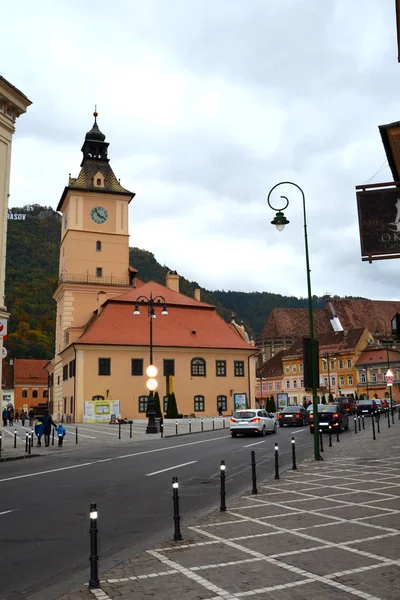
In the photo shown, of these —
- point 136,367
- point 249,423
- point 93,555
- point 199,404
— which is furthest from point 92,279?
point 93,555

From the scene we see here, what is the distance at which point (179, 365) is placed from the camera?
5744 cm

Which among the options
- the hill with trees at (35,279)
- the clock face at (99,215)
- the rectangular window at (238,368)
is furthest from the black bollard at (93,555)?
the hill with trees at (35,279)

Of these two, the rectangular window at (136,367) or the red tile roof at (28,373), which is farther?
the red tile roof at (28,373)

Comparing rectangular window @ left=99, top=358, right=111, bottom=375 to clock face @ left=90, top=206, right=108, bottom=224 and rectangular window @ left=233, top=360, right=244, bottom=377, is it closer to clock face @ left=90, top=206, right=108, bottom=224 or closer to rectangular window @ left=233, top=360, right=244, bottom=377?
rectangular window @ left=233, top=360, right=244, bottom=377

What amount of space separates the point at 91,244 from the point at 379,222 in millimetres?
58660

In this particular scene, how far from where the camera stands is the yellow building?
178ft

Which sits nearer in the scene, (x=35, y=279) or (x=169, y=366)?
(x=169, y=366)

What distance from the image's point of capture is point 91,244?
6706 centimetres

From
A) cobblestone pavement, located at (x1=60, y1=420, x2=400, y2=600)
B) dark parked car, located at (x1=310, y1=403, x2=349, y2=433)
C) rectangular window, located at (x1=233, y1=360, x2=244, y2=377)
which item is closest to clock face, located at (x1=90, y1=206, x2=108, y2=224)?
rectangular window, located at (x1=233, y1=360, x2=244, y2=377)

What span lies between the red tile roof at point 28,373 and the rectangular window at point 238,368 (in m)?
58.5

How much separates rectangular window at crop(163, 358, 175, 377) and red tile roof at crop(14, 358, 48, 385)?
58.0 meters

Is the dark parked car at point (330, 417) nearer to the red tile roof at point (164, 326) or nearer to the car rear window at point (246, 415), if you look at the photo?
the car rear window at point (246, 415)

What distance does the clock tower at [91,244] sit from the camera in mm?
65188

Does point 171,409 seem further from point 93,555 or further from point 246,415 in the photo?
point 93,555
